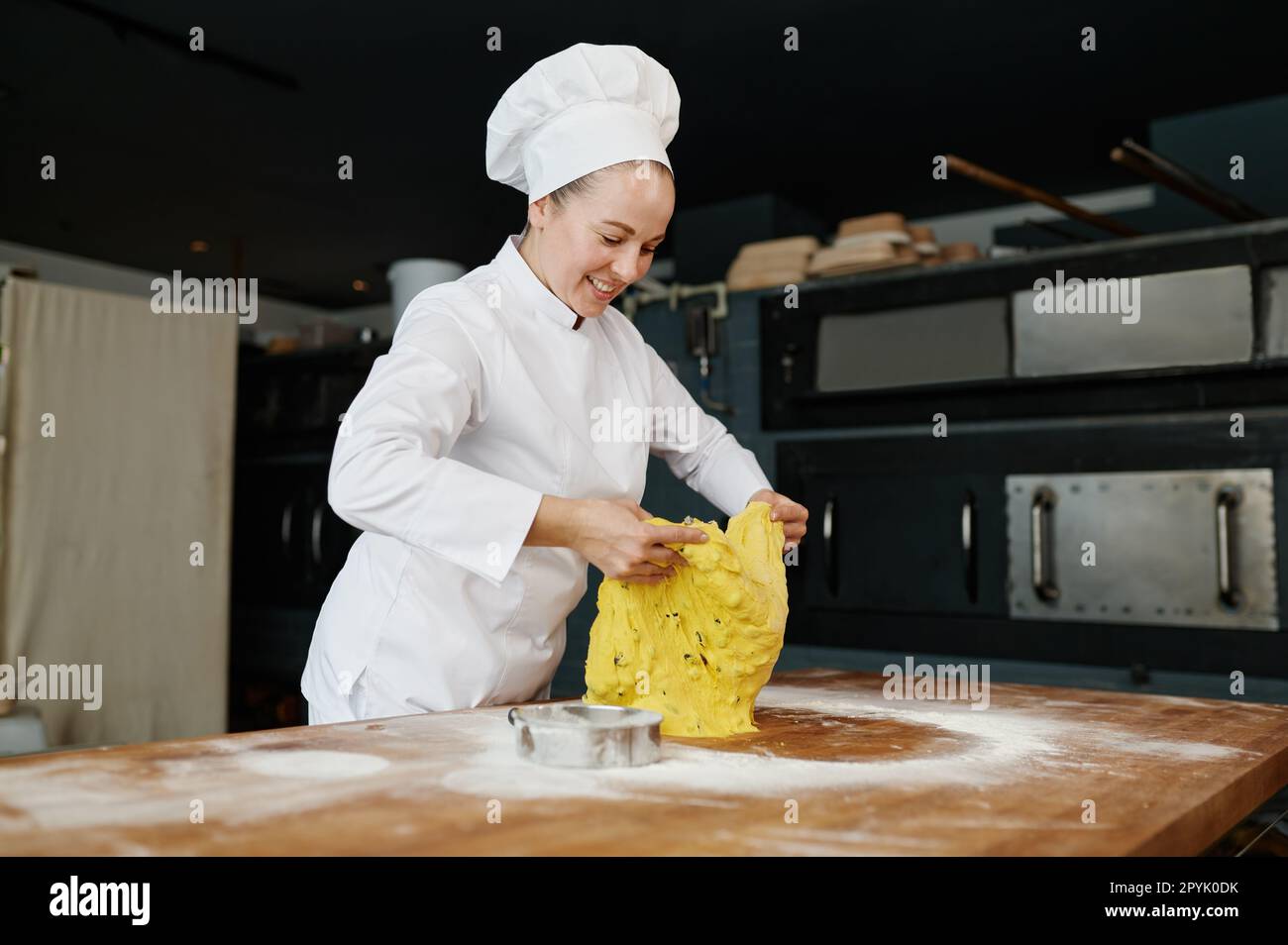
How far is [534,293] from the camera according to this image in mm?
1859

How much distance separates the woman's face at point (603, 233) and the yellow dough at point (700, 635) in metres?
0.47

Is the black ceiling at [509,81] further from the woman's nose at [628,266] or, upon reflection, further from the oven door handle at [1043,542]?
the woman's nose at [628,266]

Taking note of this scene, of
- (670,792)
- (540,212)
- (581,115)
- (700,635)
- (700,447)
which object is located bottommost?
(670,792)

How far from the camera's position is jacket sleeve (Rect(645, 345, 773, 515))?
2.17 meters

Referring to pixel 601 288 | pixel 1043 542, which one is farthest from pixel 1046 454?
pixel 601 288

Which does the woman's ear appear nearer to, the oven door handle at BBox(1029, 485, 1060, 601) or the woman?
the woman

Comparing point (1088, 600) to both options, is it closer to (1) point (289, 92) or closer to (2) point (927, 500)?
(2) point (927, 500)

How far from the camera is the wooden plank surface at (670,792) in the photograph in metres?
0.90

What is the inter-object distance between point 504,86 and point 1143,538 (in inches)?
125

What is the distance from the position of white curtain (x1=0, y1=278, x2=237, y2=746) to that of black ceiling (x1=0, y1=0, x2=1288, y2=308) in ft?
3.98

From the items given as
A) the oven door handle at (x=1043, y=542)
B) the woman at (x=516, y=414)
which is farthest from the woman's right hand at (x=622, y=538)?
the oven door handle at (x=1043, y=542)

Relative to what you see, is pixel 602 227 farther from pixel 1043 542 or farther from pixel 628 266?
pixel 1043 542

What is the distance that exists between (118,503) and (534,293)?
2.70m

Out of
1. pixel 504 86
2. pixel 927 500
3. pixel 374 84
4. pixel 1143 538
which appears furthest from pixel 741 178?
pixel 1143 538
